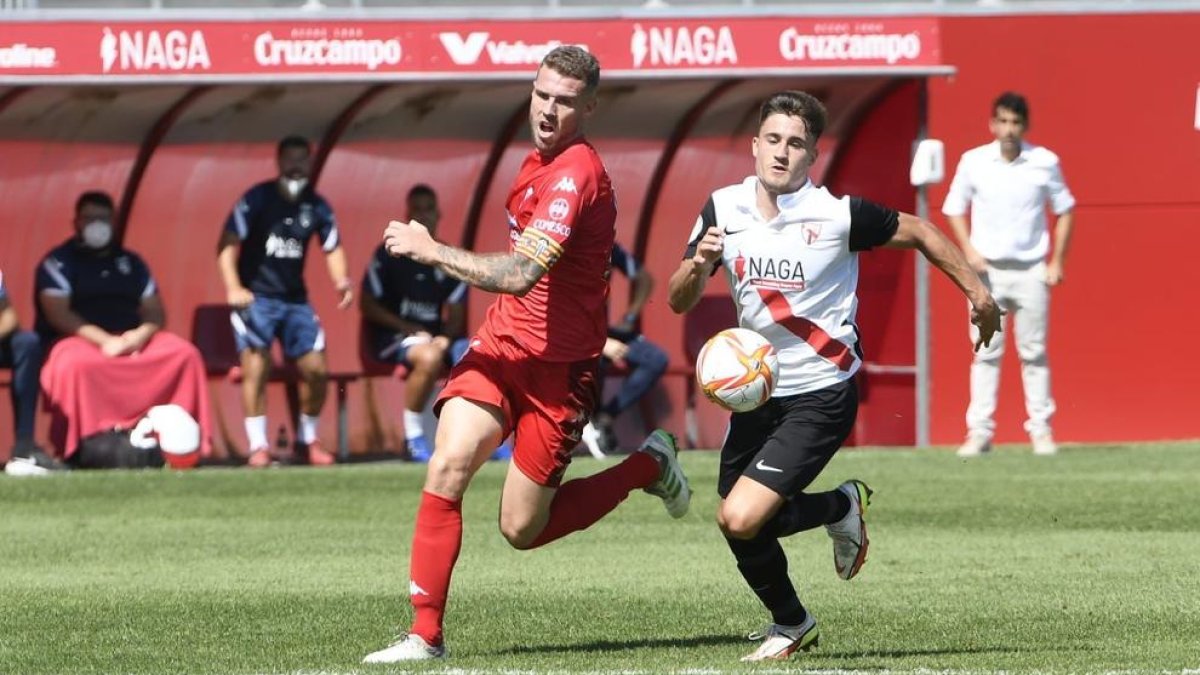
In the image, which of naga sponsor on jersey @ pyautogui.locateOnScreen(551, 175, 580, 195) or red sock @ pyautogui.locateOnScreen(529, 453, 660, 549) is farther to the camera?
red sock @ pyautogui.locateOnScreen(529, 453, 660, 549)

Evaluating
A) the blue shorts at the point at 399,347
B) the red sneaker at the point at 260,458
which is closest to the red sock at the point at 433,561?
the red sneaker at the point at 260,458

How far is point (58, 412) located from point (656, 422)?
14.5 feet

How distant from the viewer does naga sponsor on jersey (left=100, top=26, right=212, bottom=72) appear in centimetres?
1548

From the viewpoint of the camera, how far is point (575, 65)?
743 centimetres

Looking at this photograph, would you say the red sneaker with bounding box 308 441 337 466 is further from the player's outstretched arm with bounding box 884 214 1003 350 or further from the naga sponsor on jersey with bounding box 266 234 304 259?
the player's outstretched arm with bounding box 884 214 1003 350

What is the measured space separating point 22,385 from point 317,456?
2.05 m

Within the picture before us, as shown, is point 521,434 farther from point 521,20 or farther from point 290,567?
point 521,20

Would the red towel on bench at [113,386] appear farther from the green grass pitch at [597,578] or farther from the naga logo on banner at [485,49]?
the naga logo on banner at [485,49]

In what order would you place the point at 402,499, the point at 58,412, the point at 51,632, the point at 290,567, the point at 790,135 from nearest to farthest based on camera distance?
the point at 790,135 → the point at 51,632 → the point at 290,567 → the point at 402,499 → the point at 58,412

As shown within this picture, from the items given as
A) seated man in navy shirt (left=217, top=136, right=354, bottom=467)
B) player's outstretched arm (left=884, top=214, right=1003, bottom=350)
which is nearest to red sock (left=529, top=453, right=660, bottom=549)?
player's outstretched arm (left=884, top=214, right=1003, bottom=350)

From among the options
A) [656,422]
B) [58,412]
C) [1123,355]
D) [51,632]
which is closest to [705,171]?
[656,422]

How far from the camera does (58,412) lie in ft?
51.2

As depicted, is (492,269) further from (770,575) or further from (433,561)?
(770,575)

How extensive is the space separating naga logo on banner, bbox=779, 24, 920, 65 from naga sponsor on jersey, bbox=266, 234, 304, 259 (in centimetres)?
354
